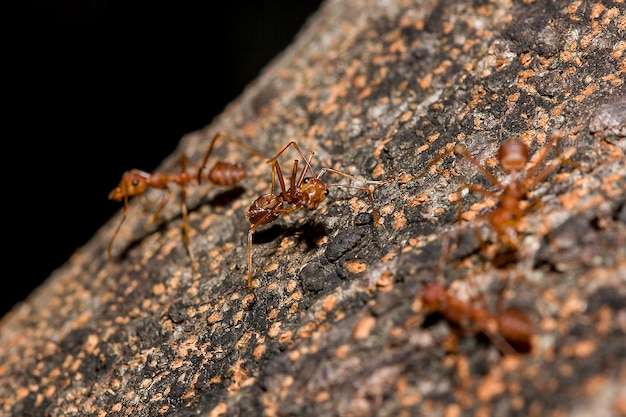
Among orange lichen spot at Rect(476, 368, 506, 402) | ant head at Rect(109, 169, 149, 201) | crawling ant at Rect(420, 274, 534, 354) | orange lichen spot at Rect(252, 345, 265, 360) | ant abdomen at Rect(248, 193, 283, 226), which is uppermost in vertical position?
ant head at Rect(109, 169, 149, 201)

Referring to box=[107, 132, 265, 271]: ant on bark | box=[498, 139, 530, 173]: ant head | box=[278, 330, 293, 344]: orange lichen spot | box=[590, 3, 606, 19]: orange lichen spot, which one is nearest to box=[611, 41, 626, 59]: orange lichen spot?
box=[590, 3, 606, 19]: orange lichen spot

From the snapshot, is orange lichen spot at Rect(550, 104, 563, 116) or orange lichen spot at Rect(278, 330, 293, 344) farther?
orange lichen spot at Rect(550, 104, 563, 116)

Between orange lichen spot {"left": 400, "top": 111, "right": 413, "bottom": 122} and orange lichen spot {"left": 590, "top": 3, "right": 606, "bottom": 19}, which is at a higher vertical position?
orange lichen spot {"left": 400, "top": 111, "right": 413, "bottom": 122}

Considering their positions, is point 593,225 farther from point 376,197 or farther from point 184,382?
point 184,382

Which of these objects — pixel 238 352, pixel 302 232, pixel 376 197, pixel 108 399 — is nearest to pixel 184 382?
pixel 238 352

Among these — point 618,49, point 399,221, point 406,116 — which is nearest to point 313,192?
point 399,221

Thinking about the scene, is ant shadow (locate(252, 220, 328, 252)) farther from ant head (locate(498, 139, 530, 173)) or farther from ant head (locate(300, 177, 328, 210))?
ant head (locate(498, 139, 530, 173))
